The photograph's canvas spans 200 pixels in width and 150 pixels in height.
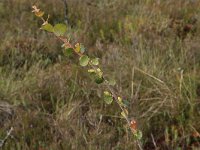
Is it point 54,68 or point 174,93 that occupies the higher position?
point 54,68

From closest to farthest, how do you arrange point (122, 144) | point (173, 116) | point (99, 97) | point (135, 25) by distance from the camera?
point (122, 144), point (173, 116), point (99, 97), point (135, 25)

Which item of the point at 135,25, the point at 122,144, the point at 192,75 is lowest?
the point at 122,144

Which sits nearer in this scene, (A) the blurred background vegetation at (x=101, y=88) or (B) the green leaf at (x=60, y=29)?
(B) the green leaf at (x=60, y=29)

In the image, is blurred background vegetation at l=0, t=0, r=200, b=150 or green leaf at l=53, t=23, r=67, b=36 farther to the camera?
blurred background vegetation at l=0, t=0, r=200, b=150

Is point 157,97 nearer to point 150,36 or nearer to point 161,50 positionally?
point 161,50

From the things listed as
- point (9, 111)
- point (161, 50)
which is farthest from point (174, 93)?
point (9, 111)

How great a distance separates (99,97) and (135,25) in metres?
1.79

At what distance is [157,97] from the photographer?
342cm

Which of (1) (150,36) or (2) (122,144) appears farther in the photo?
(1) (150,36)

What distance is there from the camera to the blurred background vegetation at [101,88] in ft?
10.0

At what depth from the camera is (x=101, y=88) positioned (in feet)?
11.8

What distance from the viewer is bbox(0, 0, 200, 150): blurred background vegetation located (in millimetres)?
3057

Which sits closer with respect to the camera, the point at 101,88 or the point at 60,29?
the point at 60,29

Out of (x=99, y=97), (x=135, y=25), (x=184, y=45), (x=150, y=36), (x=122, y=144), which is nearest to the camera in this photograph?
(x=122, y=144)
